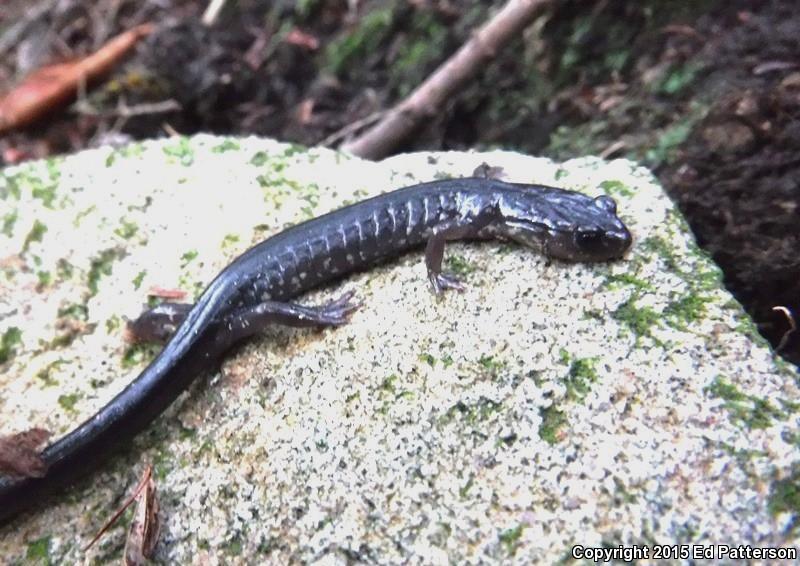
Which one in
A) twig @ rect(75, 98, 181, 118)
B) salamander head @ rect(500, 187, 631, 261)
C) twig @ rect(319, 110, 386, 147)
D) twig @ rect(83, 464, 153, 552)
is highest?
salamander head @ rect(500, 187, 631, 261)

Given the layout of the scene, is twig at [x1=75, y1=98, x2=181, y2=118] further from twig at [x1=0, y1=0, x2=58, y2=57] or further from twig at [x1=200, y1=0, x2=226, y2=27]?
twig at [x1=0, y1=0, x2=58, y2=57]

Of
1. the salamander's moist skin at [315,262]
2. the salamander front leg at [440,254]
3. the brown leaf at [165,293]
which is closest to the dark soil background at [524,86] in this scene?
the salamander's moist skin at [315,262]

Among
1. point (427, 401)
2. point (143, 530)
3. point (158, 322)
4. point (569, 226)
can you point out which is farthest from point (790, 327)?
point (158, 322)

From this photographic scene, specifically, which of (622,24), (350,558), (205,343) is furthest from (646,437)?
(622,24)

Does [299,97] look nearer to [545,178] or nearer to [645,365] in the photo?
[545,178]

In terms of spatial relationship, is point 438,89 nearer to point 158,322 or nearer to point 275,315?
point 275,315

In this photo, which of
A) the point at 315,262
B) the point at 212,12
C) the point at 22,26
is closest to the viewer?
the point at 315,262

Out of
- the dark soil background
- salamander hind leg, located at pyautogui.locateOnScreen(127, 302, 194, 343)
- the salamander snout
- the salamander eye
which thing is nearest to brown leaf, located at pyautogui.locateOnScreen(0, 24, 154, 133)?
the dark soil background
